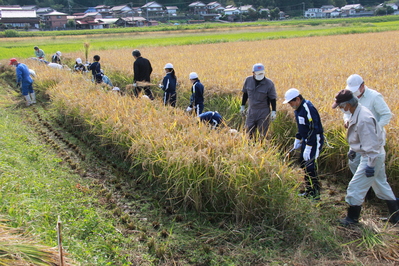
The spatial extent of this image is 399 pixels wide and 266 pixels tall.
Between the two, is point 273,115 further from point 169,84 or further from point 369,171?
point 169,84

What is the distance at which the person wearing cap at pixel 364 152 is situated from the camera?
11.3 feet

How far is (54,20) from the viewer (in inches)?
2496

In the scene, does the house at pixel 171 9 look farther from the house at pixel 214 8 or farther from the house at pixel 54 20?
the house at pixel 54 20

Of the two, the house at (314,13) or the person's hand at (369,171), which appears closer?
the person's hand at (369,171)

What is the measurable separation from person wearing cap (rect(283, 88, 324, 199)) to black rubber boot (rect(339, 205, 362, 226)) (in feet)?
1.52

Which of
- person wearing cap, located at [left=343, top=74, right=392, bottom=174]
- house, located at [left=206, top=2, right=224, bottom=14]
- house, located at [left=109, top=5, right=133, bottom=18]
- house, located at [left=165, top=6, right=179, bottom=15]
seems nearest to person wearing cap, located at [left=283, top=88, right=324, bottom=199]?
person wearing cap, located at [left=343, top=74, right=392, bottom=174]

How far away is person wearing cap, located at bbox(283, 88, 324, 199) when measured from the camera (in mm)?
4176

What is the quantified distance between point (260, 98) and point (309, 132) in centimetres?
141

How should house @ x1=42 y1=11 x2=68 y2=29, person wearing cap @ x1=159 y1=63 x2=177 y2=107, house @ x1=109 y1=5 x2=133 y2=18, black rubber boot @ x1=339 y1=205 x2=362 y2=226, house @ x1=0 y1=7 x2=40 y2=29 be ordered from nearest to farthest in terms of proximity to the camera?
1. black rubber boot @ x1=339 y1=205 x2=362 y2=226
2. person wearing cap @ x1=159 y1=63 x2=177 y2=107
3. house @ x1=0 y1=7 x2=40 y2=29
4. house @ x1=42 y1=11 x2=68 y2=29
5. house @ x1=109 y1=5 x2=133 y2=18

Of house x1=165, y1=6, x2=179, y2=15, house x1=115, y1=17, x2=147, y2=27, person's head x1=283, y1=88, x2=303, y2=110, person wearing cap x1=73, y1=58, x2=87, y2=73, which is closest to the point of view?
person's head x1=283, y1=88, x2=303, y2=110

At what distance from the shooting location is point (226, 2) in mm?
89125

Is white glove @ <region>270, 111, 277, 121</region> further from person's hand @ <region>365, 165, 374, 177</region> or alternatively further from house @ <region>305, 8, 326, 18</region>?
house @ <region>305, 8, 326, 18</region>

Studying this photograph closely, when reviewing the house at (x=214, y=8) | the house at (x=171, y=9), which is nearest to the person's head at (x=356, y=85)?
the house at (x=171, y=9)

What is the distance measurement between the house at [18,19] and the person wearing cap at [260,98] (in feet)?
188
